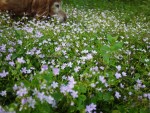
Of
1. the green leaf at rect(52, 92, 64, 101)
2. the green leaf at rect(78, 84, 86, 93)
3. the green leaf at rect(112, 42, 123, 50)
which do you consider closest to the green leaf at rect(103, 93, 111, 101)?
the green leaf at rect(78, 84, 86, 93)

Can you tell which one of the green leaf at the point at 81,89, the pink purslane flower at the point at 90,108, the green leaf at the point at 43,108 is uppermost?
the green leaf at the point at 81,89

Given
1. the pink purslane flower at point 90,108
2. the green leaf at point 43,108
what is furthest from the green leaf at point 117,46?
the green leaf at point 43,108

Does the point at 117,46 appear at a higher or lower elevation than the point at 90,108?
higher

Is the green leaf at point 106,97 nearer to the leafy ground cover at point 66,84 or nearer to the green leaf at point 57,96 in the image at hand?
the leafy ground cover at point 66,84

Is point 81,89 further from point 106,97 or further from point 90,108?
point 106,97

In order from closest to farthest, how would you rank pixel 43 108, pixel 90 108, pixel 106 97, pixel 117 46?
pixel 43 108 < pixel 90 108 < pixel 106 97 < pixel 117 46

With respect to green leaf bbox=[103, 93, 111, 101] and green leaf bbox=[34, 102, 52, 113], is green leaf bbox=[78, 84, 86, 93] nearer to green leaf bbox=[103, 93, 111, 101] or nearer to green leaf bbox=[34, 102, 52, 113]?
green leaf bbox=[103, 93, 111, 101]

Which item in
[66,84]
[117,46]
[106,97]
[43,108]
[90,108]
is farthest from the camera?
[117,46]

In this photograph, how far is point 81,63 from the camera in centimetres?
396

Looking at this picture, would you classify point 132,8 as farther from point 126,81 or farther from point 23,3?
point 126,81

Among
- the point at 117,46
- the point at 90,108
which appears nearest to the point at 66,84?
the point at 90,108

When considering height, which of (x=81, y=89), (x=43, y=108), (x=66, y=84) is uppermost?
(x=66, y=84)

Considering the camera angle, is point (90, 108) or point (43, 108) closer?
point (43, 108)

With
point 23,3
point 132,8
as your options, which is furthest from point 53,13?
point 132,8
